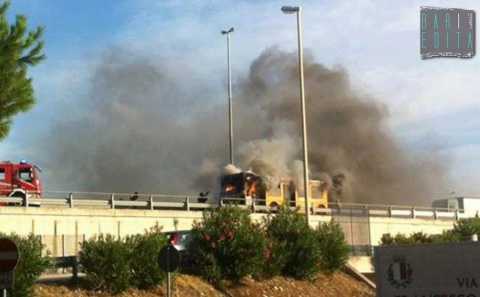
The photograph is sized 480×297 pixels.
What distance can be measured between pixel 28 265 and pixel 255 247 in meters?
9.70

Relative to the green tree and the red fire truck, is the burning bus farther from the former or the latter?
the green tree

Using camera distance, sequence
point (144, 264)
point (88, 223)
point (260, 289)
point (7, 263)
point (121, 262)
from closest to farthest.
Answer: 1. point (7, 263)
2. point (121, 262)
3. point (144, 264)
4. point (260, 289)
5. point (88, 223)

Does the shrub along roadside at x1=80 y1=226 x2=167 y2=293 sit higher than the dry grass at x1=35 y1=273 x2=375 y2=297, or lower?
higher

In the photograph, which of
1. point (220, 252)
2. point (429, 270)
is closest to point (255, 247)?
point (220, 252)

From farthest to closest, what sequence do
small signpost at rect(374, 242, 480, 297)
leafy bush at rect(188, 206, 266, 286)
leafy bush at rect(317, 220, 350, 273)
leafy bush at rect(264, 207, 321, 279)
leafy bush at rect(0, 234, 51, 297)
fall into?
leafy bush at rect(317, 220, 350, 273)
leafy bush at rect(264, 207, 321, 279)
leafy bush at rect(188, 206, 266, 286)
leafy bush at rect(0, 234, 51, 297)
small signpost at rect(374, 242, 480, 297)

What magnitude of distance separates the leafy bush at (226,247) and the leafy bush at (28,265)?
711 cm

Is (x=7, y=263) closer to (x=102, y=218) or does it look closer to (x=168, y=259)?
(x=168, y=259)

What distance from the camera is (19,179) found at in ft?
145

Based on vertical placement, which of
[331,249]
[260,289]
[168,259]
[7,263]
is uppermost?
[7,263]

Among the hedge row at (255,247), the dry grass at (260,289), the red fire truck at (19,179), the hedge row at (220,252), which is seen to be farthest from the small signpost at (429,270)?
the red fire truck at (19,179)

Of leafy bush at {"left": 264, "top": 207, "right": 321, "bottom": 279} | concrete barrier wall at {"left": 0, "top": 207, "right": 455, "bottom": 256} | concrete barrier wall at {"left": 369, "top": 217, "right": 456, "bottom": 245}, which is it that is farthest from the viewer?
concrete barrier wall at {"left": 369, "top": 217, "right": 456, "bottom": 245}

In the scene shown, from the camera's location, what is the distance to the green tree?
18.4 metres

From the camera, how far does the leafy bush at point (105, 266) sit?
25031mm

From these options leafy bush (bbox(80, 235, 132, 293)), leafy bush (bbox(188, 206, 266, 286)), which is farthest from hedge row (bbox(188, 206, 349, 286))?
leafy bush (bbox(80, 235, 132, 293))
